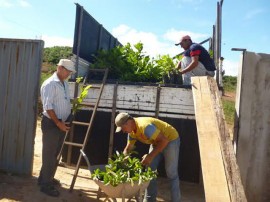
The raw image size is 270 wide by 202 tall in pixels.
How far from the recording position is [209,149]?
4.29 m

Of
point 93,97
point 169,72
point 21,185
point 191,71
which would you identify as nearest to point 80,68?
point 93,97

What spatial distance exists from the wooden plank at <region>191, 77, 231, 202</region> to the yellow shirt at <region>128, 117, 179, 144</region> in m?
0.51

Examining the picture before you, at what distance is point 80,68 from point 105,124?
1.50m

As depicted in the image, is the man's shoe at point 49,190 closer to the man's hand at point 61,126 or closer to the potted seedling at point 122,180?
the man's hand at point 61,126

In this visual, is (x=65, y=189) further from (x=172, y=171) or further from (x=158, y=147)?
(x=158, y=147)

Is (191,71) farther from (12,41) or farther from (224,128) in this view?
(12,41)

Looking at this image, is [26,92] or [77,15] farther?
[77,15]

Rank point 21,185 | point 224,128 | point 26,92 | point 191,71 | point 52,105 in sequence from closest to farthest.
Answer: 1. point 224,128
2. point 52,105
3. point 21,185
4. point 26,92
5. point 191,71

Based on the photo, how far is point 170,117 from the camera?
690 centimetres

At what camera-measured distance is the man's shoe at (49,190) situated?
5.30 metres

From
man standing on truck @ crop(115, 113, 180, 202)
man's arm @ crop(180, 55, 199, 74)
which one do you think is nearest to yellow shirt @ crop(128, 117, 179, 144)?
man standing on truck @ crop(115, 113, 180, 202)

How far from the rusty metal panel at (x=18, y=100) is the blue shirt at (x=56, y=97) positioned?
90cm

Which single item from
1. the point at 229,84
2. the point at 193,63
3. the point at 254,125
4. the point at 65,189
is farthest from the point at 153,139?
the point at 229,84

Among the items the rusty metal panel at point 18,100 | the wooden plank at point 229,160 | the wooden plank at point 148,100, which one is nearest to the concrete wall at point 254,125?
the wooden plank at point 229,160
